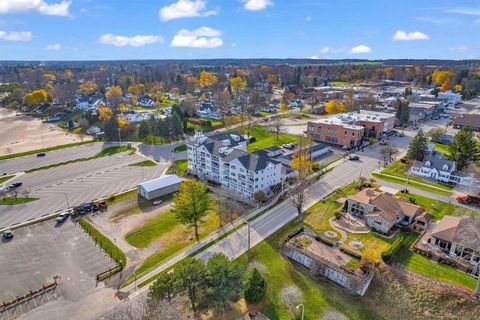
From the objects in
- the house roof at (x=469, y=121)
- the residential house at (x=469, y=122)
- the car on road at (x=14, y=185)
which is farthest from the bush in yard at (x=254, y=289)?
the house roof at (x=469, y=121)

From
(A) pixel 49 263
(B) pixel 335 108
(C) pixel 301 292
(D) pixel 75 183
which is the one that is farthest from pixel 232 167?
(B) pixel 335 108

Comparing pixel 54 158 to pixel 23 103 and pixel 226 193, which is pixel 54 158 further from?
pixel 23 103

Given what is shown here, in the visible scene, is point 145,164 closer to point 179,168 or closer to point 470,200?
point 179,168

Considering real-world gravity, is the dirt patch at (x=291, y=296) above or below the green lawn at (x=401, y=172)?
below

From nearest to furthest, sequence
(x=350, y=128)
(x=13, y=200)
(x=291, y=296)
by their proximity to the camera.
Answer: (x=291, y=296), (x=13, y=200), (x=350, y=128)

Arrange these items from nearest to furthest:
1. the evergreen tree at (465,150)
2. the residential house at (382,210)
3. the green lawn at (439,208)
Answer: the residential house at (382,210)
the green lawn at (439,208)
the evergreen tree at (465,150)

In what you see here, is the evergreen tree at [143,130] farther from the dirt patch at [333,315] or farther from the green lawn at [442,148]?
the green lawn at [442,148]
